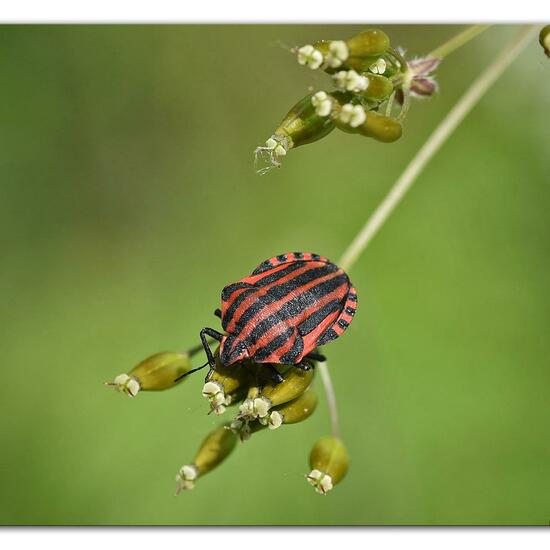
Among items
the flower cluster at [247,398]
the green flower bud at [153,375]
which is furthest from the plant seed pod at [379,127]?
the green flower bud at [153,375]

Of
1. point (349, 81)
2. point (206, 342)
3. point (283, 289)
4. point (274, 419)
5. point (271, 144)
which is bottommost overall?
point (274, 419)

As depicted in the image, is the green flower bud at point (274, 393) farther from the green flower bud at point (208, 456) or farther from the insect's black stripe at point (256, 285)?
the green flower bud at point (208, 456)

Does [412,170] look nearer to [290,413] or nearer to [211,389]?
[290,413]

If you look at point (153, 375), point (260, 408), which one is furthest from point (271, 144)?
point (153, 375)

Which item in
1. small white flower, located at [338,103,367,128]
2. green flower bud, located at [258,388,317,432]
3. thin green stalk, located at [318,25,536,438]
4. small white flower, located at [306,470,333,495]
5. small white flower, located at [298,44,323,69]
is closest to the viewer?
small white flower, located at [298,44,323,69]

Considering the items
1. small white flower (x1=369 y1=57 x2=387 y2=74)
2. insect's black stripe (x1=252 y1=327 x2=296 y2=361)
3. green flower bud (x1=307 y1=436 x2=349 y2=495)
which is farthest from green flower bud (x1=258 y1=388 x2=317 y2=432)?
small white flower (x1=369 y1=57 x2=387 y2=74)

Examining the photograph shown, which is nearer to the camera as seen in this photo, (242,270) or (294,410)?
(294,410)

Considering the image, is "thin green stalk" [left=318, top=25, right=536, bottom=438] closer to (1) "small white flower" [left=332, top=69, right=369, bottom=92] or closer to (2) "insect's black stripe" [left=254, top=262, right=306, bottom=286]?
(2) "insect's black stripe" [left=254, top=262, right=306, bottom=286]
